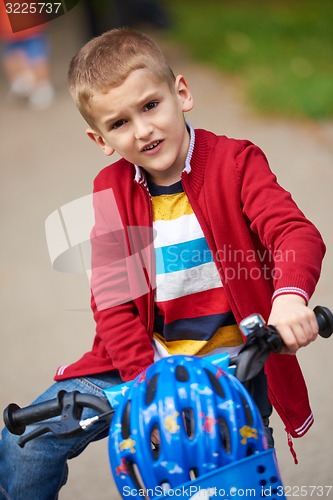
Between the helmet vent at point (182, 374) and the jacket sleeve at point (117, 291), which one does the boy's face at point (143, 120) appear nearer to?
the jacket sleeve at point (117, 291)

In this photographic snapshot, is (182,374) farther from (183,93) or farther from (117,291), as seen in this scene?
(183,93)

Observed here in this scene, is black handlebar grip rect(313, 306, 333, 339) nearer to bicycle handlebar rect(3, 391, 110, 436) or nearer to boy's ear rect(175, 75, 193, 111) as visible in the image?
bicycle handlebar rect(3, 391, 110, 436)

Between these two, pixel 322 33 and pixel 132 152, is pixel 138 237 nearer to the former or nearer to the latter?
pixel 132 152

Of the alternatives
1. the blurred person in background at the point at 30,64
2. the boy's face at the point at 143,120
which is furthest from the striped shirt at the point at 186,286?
the blurred person in background at the point at 30,64

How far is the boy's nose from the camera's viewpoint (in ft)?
7.67

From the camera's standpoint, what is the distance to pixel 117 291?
8.48 feet

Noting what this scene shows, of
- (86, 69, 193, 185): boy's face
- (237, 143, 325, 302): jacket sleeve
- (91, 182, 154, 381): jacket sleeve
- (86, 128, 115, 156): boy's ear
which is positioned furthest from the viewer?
(86, 128, 115, 156): boy's ear

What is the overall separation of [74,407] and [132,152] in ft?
2.63

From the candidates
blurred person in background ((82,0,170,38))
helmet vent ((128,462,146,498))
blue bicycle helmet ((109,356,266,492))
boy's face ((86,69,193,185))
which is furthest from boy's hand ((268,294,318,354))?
blurred person in background ((82,0,170,38))

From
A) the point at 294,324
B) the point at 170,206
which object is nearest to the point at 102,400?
the point at 294,324

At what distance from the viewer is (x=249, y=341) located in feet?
6.20

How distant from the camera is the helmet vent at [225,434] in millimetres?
1736

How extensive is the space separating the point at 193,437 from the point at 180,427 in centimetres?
4

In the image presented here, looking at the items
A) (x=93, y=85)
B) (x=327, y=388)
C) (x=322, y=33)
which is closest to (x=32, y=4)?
(x=322, y=33)
